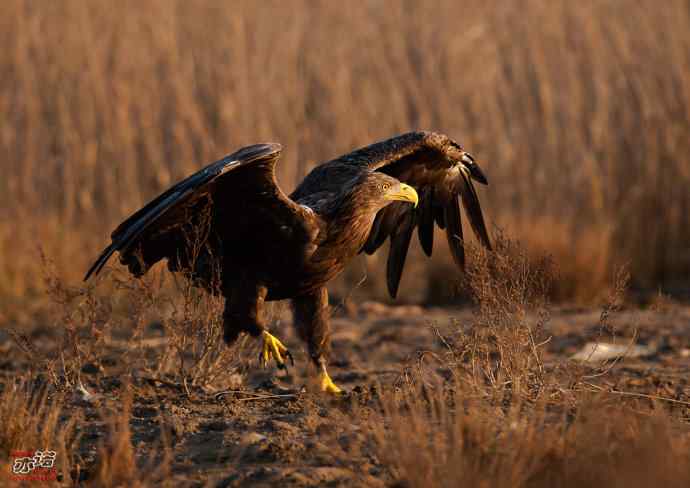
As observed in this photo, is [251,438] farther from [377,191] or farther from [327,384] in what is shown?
[377,191]

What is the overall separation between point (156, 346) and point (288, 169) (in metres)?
2.98

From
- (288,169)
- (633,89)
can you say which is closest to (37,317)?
(288,169)

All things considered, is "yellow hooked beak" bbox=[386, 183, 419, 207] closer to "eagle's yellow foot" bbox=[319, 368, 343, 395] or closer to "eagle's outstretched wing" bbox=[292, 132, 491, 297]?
"eagle's outstretched wing" bbox=[292, 132, 491, 297]

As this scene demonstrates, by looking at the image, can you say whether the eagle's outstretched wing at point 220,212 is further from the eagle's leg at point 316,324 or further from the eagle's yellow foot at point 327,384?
the eagle's yellow foot at point 327,384

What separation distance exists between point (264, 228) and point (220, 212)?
0.23 m

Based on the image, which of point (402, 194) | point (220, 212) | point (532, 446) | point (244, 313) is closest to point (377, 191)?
point (402, 194)

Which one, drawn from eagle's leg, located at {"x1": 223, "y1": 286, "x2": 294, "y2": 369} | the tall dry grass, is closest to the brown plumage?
eagle's leg, located at {"x1": 223, "y1": 286, "x2": 294, "y2": 369}

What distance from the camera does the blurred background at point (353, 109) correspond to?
9484mm

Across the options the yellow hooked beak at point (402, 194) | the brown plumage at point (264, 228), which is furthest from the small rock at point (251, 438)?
the yellow hooked beak at point (402, 194)

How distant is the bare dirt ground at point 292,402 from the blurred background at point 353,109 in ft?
5.26

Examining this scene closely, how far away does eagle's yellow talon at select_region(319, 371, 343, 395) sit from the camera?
563cm

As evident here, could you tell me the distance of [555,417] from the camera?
14.4ft

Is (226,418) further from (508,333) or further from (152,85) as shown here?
(152,85)

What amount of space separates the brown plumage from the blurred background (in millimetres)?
3507
